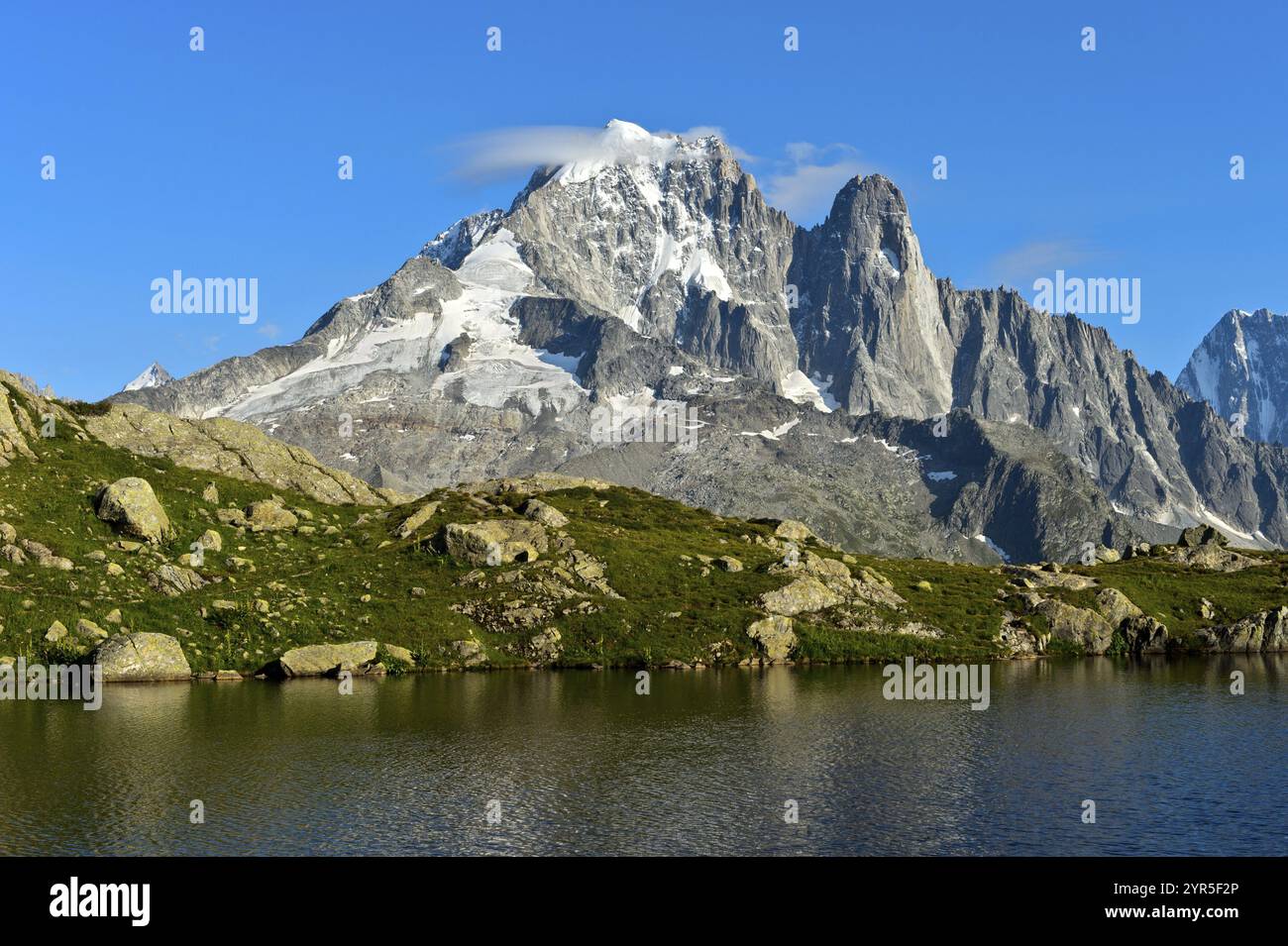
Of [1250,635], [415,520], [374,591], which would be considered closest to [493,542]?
[415,520]

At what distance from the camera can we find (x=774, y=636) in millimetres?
134875

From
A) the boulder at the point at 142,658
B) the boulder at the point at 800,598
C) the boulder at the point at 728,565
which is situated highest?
the boulder at the point at 728,565

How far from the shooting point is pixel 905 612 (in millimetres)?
149750

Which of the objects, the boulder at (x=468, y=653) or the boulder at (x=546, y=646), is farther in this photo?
the boulder at (x=546, y=646)

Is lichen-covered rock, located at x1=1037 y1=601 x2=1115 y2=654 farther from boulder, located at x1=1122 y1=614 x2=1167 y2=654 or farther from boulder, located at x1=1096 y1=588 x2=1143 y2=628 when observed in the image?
boulder, located at x1=1122 y1=614 x2=1167 y2=654

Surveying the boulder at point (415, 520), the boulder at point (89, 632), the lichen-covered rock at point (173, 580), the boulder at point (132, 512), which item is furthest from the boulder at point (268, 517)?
the boulder at point (89, 632)

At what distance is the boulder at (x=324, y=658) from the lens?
11188cm

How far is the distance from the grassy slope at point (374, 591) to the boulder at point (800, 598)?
2.04 metres

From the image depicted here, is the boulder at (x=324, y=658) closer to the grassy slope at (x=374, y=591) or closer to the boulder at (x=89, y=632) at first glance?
the grassy slope at (x=374, y=591)

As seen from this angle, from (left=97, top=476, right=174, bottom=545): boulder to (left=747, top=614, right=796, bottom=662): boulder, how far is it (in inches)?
2724

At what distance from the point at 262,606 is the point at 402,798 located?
204 ft

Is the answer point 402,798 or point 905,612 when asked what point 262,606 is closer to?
point 402,798

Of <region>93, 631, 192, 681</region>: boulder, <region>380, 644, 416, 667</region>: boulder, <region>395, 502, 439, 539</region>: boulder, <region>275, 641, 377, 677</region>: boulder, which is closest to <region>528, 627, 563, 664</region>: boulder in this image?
<region>380, 644, 416, 667</region>: boulder
